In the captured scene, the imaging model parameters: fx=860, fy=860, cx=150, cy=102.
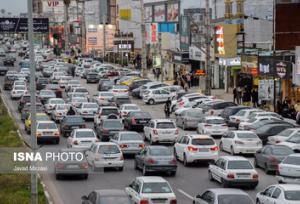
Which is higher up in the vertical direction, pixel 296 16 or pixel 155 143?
pixel 296 16

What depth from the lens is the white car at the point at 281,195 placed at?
79.6ft

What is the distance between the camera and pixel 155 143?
43.5 m

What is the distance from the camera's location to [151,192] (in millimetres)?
25641

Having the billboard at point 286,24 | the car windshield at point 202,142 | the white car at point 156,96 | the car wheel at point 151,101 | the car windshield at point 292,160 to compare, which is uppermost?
the billboard at point 286,24

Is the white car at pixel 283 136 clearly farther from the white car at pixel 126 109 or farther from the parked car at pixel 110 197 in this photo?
the parked car at pixel 110 197

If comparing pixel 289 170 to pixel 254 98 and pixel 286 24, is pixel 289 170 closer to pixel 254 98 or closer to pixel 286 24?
pixel 254 98

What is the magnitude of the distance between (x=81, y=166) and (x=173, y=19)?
8353 centimetres

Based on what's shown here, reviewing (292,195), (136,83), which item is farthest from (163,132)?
(136,83)

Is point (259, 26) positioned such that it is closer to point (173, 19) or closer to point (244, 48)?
point (244, 48)

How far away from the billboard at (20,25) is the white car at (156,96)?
1052cm

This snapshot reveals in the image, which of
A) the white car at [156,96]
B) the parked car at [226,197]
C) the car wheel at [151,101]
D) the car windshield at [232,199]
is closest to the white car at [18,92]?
the white car at [156,96]

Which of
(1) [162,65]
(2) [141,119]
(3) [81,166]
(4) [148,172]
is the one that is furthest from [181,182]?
(1) [162,65]

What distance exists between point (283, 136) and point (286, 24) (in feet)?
81.2

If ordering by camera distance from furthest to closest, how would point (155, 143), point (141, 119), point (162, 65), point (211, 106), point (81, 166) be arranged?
1. point (162, 65)
2. point (211, 106)
3. point (141, 119)
4. point (155, 143)
5. point (81, 166)
